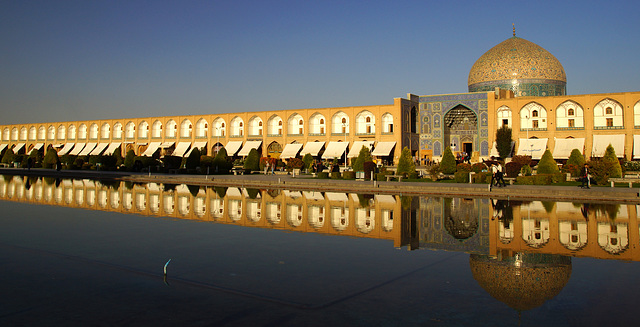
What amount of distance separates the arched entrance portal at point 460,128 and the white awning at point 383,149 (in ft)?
14.4

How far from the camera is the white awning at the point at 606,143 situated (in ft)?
109

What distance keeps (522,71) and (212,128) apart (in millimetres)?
27403

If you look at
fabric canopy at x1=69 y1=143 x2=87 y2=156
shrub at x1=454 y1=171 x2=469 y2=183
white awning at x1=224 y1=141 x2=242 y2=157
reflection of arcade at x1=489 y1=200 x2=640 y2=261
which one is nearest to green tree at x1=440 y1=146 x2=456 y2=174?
shrub at x1=454 y1=171 x2=469 y2=183

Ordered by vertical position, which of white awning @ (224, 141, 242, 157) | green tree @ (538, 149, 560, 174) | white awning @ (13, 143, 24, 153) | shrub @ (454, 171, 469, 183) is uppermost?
white awning @ (13, 143, 24, 153)

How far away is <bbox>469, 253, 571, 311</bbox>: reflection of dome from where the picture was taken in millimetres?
5191

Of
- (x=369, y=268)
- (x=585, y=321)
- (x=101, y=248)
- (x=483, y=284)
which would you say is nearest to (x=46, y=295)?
(x=101, y=248)

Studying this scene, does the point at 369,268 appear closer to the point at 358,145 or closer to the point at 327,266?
the point at 327,266

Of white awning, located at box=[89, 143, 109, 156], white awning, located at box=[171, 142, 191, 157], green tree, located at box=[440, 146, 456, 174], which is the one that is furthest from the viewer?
white awning, located at box=[89, 143, 109, 156]

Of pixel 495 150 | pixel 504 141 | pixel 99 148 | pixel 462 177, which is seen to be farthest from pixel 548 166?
pixel 99 148

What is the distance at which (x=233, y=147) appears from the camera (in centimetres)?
4697

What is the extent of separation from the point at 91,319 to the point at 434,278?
3.59 m

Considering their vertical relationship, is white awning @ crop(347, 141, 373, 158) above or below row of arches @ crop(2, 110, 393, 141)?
below

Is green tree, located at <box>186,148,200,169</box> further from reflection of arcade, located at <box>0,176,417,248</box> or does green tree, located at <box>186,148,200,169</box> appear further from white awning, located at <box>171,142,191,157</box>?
white awning, located at <box>171,142,191,157</box>

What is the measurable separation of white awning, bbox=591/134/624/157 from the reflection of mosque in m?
21.9
